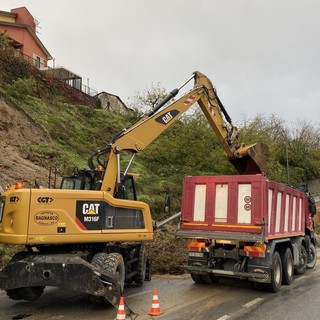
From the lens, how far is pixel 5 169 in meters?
15.4

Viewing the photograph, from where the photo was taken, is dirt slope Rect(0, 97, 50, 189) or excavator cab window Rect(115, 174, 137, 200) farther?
dirt slope Rect(0, 97, 50, 189)

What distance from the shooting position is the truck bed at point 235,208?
9078 millimetres

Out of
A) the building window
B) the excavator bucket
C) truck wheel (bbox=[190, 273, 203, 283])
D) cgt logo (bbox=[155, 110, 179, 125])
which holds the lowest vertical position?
truck wheel (bbox=[190, 273, 203, 283])

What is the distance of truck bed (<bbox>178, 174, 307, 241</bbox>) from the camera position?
29.8 ft

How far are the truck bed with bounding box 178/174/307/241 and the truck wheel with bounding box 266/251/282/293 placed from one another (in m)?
0.53

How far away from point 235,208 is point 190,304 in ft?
8.50

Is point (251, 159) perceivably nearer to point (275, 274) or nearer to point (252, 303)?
point (275, 274)

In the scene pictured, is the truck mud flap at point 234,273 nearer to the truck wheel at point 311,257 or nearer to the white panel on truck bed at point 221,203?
the white panel on truck bed at point 221,203

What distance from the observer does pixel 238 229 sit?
926 cm

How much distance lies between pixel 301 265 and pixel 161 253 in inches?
166

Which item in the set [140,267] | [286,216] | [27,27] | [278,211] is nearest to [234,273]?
[278,211]

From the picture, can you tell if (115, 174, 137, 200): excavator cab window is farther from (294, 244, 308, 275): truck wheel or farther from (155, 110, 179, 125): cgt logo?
(294, 244, 308, 275): truck wheel

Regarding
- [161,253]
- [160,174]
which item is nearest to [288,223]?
[161,253]

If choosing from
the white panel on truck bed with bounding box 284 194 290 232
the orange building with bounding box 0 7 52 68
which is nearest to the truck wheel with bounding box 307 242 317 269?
the white panel on truck bed with bounding box 284 194 290 232
